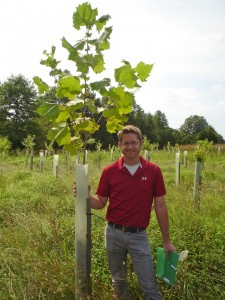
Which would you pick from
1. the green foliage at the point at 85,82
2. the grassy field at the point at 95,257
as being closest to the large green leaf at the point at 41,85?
the green foliage at the point at 85,82

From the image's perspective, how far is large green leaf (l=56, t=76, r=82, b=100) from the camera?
2.69 meters

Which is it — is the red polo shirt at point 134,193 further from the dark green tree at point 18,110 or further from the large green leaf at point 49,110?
the dark green tree at point 18,110

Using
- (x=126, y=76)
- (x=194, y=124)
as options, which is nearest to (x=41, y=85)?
(x=126, y=76)

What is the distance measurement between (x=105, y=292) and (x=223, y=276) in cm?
137

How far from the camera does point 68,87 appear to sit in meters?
2.74

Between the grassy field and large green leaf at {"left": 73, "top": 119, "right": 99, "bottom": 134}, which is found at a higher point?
large green leaf at {"left": 73, "top": 119, "right": 99, "bottom": 134}

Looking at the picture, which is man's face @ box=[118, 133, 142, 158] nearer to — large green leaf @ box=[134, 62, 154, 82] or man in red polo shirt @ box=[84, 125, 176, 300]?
man in red polo shirt @ box=[84, 125, 176, 300]

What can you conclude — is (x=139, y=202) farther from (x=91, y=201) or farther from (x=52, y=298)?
(x=52, y=298)

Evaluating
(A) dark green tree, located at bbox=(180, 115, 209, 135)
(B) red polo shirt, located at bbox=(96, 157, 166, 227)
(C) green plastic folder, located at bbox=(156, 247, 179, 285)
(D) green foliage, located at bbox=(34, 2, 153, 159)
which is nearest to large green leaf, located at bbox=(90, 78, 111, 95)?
(D) green foliage, located at bbox=(34, 2, 153, 159)

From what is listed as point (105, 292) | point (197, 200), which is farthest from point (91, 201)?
point (197, 200)

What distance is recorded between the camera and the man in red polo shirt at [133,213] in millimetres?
2871

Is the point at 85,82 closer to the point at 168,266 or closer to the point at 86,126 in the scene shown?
the point at 86,126

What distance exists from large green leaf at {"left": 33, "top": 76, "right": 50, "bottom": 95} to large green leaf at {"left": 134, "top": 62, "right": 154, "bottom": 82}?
0.79 meters

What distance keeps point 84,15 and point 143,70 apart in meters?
0.67
